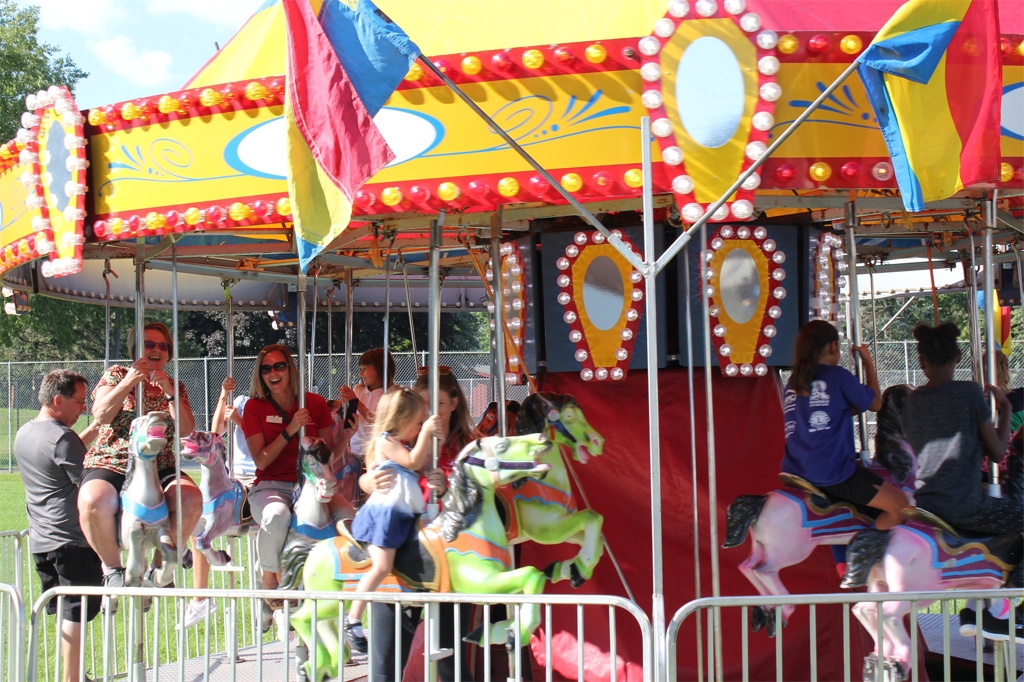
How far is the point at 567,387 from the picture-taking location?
18.0 feet

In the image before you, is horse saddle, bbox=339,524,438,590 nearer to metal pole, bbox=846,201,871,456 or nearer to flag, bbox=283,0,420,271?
flag, bbox=283,0,420,271

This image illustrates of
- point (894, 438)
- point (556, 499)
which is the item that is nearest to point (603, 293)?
point (556, 499)

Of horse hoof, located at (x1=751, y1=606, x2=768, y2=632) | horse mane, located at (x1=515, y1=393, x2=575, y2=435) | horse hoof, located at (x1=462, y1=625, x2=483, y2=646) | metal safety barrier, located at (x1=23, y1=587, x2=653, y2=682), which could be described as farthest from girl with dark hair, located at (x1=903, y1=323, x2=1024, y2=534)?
horse hoof, located at (x1=462, y1=625, x2=483, y2=646)

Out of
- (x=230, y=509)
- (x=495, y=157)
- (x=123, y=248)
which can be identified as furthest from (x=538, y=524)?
(x=123, y=248)

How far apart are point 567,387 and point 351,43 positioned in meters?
2.27

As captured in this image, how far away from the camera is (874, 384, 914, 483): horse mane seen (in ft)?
15.1

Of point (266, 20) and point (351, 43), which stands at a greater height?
point (266, 20)

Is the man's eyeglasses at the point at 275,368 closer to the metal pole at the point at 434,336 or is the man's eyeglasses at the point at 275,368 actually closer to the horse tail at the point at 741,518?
the metal pole at the point at 434,336

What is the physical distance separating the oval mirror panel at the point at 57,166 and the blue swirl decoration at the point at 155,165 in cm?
21

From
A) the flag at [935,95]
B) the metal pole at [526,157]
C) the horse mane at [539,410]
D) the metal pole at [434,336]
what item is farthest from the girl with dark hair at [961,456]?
the metal pole at [434,336]

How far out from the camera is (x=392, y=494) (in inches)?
173

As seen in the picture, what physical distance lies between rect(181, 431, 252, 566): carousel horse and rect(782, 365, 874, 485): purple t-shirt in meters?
3.51

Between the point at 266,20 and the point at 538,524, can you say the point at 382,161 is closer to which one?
the point at 538,524

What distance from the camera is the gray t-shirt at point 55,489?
5.41 metres
